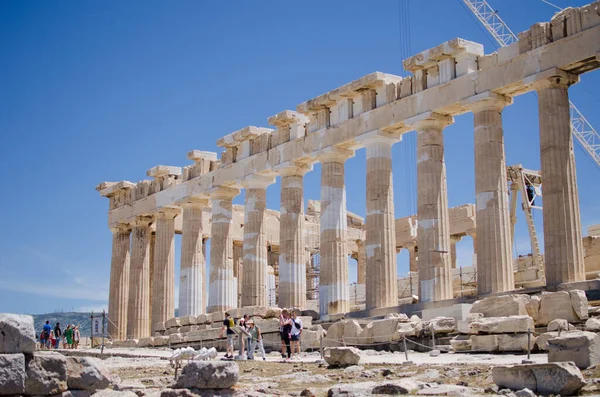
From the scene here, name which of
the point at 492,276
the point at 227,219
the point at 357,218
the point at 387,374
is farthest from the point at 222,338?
the point at 357,218

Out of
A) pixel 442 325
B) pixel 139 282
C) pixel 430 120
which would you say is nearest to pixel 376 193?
pixel 430 120

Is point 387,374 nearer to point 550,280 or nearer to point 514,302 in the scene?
point 514,302

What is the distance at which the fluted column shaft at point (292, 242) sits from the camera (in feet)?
111

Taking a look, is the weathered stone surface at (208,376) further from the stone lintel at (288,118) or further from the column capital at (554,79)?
the stone lintel at (288,118)

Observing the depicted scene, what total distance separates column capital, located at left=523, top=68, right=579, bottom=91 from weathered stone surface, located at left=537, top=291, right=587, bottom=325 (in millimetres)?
6528

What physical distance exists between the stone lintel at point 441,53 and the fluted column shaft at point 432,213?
5.70 feet

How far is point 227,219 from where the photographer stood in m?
38.5

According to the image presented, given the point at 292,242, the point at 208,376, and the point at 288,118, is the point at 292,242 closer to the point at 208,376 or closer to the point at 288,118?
the point at 288,118

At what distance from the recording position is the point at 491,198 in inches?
1059

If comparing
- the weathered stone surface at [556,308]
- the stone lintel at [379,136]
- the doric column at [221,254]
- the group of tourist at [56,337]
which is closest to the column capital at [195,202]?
the doric column at [221,254]

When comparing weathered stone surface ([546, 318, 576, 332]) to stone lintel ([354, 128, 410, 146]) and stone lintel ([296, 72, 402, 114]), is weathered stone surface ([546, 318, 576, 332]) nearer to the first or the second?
stone lintel ([354, 128, 410, 146])

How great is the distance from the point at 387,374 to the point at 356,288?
26290 mm

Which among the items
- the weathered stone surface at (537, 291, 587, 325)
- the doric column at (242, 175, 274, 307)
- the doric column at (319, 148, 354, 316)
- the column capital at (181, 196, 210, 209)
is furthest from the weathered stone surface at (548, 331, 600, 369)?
the column capital at (181, 196, 210, 209)

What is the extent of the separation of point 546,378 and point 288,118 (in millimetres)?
22460
